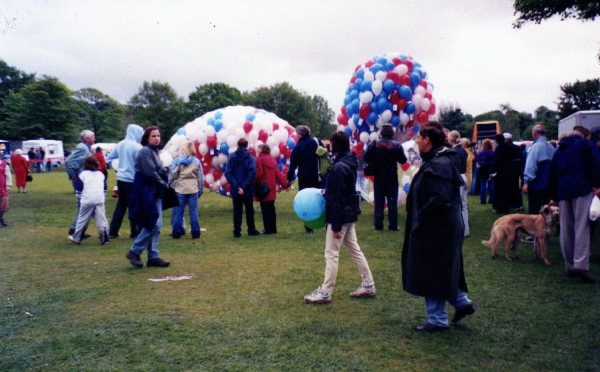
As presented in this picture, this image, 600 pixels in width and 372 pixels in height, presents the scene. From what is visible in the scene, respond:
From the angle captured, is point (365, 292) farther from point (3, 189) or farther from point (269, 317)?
point (3, 189)

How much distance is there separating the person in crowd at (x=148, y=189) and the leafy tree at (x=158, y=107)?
66834 millimetres

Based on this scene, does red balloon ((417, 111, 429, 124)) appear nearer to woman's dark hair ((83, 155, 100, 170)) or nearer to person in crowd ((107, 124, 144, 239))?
person in crowd ((107, 124, 144, 239))

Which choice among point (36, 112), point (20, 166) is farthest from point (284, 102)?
point (20, 166)

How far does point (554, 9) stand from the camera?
1522cm

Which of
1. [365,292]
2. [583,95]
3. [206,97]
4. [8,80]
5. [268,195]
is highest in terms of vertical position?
[206,97]

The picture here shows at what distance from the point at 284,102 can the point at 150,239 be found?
216 feet

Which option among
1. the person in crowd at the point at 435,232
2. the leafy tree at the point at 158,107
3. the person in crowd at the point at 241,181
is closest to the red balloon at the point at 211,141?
the person in crowd at the point at 241,181

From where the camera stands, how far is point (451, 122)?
68.8 metres

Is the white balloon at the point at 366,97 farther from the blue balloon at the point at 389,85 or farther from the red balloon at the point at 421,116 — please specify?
the red balloon at the point at 421,116

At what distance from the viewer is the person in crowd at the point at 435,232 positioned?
486cm

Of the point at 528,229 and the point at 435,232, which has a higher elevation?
the point at 435,232

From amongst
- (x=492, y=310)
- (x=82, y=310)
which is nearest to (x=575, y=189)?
(x=492, y=310)

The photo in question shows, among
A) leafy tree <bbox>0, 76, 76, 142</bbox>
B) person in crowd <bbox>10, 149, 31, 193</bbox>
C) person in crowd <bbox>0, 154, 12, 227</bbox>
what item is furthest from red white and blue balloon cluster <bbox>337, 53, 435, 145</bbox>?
leafy tree <bbox>0, 76, 76, 142</bbox>

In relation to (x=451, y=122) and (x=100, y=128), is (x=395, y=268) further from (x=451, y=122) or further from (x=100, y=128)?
(x=100, y=128)
